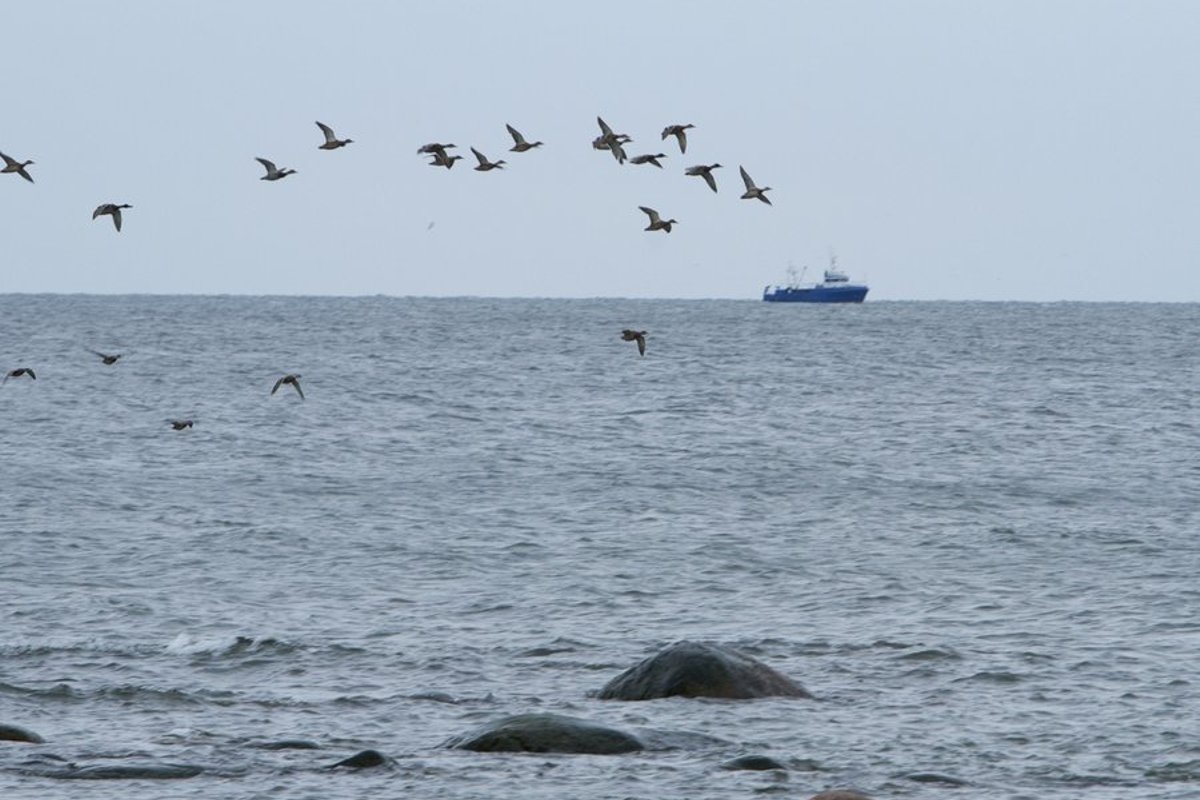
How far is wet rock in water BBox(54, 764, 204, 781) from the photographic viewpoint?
679 inches

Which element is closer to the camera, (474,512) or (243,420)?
(474,512)

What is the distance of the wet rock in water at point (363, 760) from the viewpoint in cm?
1781

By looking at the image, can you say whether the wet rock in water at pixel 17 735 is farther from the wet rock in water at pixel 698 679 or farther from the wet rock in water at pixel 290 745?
the wet rock in water at pixel 698 679

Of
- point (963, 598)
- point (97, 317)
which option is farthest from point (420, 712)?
point (97, 317)

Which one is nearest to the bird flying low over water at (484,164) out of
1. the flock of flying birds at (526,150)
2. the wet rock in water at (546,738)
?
the flock of flying birds at (526,150)

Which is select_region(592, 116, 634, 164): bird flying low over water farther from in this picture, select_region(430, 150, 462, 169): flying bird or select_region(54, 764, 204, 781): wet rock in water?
select_region(54, 764, 204, 781): wet rock in water

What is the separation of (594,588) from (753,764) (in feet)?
39.8

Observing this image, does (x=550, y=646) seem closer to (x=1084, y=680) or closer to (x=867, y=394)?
(x=1084, y=680)

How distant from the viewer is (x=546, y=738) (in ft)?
61.2

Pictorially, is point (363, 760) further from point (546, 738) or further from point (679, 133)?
point (679, 133)

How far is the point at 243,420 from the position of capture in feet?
216

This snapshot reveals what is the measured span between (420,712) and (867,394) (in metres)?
61.2

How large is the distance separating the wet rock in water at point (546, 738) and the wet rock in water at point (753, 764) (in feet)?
3.45

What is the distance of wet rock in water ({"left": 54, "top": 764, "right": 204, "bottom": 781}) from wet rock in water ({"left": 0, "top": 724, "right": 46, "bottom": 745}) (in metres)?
1.43
